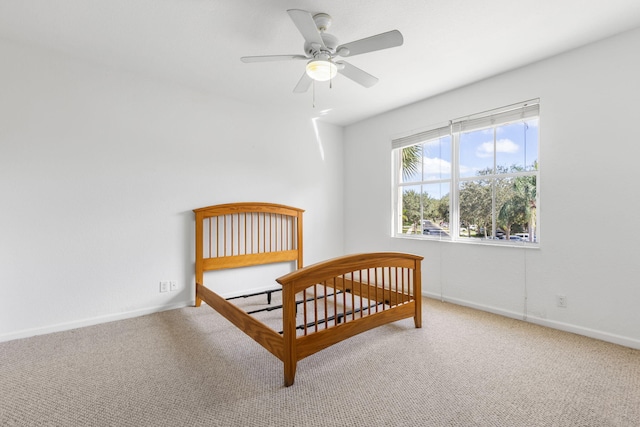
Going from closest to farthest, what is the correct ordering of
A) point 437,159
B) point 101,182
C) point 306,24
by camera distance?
1. point 306,24
2. point 101,182
3. point 437,159

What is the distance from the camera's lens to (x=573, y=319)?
2.69m

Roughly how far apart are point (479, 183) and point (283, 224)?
2540 mm

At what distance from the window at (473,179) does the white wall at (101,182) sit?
6.90 ft

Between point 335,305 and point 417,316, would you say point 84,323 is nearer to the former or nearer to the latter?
point 335,305

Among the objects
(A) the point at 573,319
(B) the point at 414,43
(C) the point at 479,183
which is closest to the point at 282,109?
(B) the point at 414,43

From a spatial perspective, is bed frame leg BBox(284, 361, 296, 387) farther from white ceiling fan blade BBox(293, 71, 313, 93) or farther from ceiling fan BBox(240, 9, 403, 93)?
white ceiling fan blade BBox(293, 71, 313, 93)

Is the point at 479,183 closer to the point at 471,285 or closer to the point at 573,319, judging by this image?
the point at 471,285

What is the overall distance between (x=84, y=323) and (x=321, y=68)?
10.4ft

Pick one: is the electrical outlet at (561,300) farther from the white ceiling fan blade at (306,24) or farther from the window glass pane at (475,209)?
the white ceiling fan blade at (306,24)

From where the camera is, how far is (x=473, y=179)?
3.49 m

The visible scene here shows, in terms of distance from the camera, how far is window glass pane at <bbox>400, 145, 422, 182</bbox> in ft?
13.5

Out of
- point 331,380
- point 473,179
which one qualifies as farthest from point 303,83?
point 331,380

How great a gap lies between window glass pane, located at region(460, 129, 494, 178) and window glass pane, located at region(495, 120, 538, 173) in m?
0.08

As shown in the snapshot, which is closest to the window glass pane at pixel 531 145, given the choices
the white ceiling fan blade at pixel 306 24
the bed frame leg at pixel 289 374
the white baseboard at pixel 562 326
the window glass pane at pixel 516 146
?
the window glass pane at pixel 516 146
